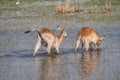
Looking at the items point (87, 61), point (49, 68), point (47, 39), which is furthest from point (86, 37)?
point (49, 68)

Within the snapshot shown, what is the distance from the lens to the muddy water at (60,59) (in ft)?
43.1

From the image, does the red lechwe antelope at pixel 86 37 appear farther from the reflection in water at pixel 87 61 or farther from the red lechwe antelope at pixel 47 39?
the red lechwe antelope at pixel 47 39

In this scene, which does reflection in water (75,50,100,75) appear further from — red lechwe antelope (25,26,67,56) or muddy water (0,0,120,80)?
red lechwe antelope (25,26,67,56)

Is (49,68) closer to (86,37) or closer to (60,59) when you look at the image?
(60,59)

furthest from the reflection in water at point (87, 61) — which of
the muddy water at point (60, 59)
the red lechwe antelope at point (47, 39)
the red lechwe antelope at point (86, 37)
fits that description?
the red lechwe antelope at point (47, 39)

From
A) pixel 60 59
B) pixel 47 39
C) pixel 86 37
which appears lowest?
pixel 60 59

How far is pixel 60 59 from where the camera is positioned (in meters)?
16.7

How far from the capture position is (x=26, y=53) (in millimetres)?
18266

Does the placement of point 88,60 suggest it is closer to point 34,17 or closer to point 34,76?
point 34,76

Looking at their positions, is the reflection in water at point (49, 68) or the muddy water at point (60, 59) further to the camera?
the muddy water at point (60, 59)

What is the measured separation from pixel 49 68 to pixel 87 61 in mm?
1872

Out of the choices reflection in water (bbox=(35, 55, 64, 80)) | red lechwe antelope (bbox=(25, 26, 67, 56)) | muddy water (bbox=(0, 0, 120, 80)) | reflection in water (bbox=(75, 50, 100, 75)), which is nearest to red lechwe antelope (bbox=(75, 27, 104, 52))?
muddy water (bbox=(0, 0, 120, 80))

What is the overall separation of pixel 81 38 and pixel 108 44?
1.97 metres

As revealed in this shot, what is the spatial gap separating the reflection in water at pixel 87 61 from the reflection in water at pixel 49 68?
0.62m
